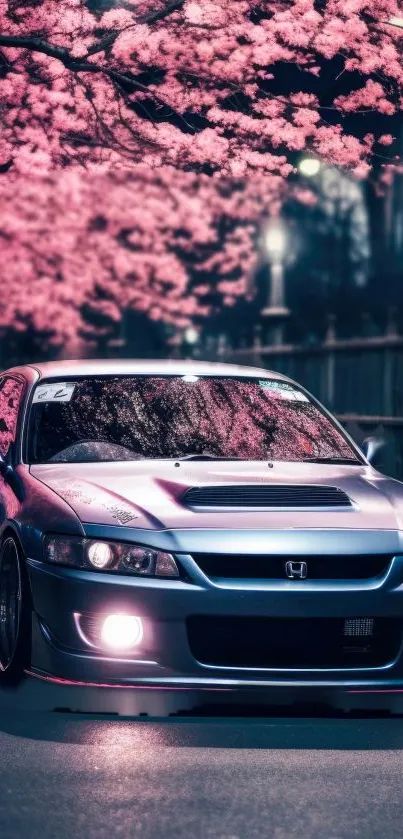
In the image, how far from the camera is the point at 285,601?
21.8ft

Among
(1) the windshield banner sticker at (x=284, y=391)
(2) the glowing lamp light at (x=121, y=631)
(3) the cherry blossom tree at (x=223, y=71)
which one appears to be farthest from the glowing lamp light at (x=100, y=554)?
(3) the cherry blossom tree at (x=223, y=71)

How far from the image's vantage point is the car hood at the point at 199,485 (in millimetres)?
6852

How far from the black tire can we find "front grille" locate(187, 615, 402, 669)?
0.81m

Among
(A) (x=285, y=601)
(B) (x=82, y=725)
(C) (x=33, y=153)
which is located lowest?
(B) (x=82, y=725)

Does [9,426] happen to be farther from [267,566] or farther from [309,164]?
[309,164]

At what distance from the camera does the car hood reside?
6852 millimetres

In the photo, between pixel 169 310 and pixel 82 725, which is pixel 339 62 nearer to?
pixel 82 725

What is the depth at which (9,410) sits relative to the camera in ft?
→ 28.8

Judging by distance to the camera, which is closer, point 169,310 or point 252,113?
point 252,113

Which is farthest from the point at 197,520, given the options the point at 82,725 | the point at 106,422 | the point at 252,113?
the point at 252,113

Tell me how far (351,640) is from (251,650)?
393 millimetres

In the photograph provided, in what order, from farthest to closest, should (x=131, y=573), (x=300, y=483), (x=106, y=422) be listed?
1. (x=106, y=422)
2. (x=300, y=483)
3. (x=131, y=573)

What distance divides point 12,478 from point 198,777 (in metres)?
2.27

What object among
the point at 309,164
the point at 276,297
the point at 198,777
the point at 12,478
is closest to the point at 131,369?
the point at 12,478
